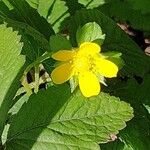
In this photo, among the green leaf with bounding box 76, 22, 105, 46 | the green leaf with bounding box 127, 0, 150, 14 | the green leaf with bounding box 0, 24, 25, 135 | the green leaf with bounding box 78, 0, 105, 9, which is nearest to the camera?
the green leaf with bounding box 0, 24, 25, 135

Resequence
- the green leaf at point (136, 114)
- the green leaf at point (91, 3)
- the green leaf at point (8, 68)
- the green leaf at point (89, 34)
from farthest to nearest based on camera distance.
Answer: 1. the green leaf at point (91, 3)
2. the green leaf at point (136, 114)
3. the green leaf at point (89, 34)
4. the green leaf at point (8, 68)

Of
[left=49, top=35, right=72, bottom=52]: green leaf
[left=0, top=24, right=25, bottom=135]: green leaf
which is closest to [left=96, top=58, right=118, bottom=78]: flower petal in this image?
[left=49, top=35, right=72, bottom=52]: green leaf

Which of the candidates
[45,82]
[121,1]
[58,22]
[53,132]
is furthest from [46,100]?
[121,1]

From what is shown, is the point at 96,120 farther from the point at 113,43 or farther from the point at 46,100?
the point at 113,43

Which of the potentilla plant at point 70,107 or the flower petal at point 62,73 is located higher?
the flower petal at point 62,73

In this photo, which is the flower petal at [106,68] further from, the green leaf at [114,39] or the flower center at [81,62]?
the green leaf at [114,39]

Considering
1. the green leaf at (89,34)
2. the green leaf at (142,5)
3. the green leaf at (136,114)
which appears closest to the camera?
the green leaf at (89,34)

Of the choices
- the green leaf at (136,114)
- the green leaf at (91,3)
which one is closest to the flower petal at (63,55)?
the green leaf at (136,114)

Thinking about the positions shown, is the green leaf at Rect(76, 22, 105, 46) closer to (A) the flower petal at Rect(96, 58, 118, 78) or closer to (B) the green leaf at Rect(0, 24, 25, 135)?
(A) the flower petal at Rect(96, 58, 118, 78)
